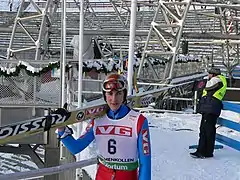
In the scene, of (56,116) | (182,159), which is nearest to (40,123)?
(56,116)

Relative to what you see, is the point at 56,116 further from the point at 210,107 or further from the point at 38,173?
the point at 210,107

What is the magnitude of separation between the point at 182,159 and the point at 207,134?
1.90ft

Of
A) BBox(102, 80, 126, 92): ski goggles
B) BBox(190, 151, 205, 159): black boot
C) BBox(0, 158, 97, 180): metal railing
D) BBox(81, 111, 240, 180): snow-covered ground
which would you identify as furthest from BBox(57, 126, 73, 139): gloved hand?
BBox(190, 151, 205, 159): black boot

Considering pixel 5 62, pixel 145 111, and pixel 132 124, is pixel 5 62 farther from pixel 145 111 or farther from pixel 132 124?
pixel 132 124

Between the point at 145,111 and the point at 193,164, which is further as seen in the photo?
the point at 145,111

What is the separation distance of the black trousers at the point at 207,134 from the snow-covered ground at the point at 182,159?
19cm

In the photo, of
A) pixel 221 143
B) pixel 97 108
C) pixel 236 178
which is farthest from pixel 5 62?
pixel 97 108

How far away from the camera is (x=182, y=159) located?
743 cm

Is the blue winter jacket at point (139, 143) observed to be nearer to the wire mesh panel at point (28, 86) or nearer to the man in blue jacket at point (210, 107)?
the man in blue jacket at point (210, 107)

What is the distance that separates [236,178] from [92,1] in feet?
132

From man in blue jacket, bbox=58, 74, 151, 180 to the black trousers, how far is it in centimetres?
419

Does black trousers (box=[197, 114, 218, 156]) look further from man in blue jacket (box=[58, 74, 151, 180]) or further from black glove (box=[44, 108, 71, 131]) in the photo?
black glove (box=[44, 108, 71, 131])

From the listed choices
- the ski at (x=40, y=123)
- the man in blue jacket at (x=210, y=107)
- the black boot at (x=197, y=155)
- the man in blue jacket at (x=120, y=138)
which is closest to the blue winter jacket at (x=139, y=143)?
the man in blue jacket at (x=120, y=138)

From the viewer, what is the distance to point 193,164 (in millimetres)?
7051
